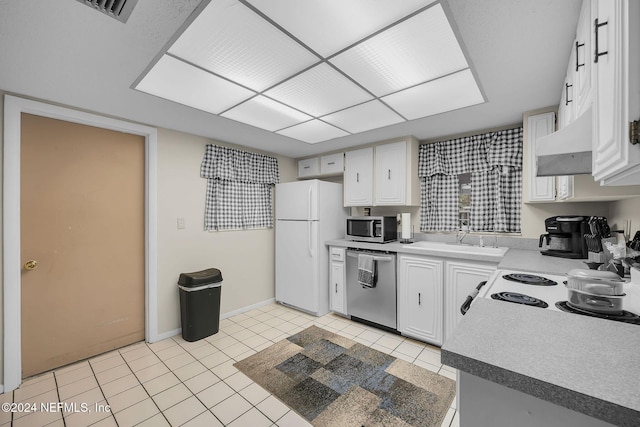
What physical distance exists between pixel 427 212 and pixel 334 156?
1.48 metres

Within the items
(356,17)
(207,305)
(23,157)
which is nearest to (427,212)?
(356,17)

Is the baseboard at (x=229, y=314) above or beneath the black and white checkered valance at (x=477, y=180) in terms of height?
beneath

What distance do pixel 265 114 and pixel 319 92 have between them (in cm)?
65

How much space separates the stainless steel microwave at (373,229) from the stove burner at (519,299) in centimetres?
193

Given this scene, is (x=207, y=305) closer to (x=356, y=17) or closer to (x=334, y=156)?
(x=334, y=156)

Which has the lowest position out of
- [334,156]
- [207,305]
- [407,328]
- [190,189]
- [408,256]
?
[407,328]

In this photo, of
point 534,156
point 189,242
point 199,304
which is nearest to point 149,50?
point 189,242

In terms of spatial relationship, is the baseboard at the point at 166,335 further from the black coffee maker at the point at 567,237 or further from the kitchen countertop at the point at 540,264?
Result: the black coffee maker at the point at 567,237

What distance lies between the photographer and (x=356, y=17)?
4.08ft

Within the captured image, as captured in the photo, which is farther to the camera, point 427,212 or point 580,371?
point 427,212

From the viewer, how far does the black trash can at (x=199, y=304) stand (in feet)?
9.05

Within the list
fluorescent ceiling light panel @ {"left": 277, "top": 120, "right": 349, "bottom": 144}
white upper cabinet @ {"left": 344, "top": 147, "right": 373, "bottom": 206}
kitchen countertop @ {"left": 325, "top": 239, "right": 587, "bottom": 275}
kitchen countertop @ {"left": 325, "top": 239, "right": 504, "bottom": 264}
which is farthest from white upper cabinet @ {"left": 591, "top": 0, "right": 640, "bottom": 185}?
white upper cabinet @ {"left": 344, "top": 147, "right": 373, "bottom": 206}

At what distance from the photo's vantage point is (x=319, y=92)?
2006mm

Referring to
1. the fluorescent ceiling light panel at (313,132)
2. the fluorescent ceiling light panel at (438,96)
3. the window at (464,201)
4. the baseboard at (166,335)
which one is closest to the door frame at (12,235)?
the baseboard at (166,335)
